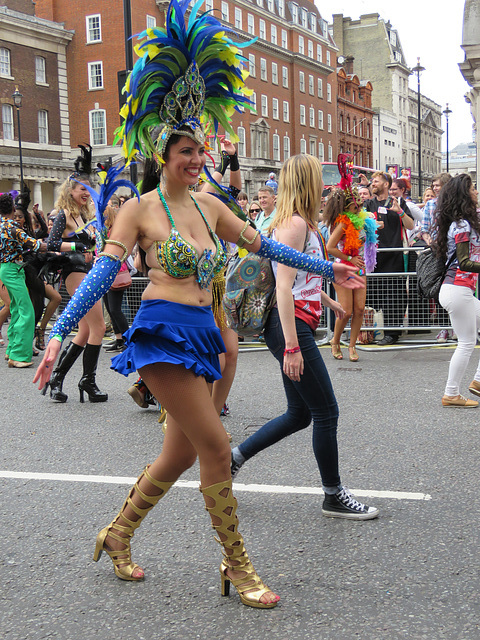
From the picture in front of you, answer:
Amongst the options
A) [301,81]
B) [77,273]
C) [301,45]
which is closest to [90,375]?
[77,273]

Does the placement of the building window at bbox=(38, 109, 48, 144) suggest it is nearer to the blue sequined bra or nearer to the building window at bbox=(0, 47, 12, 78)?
the building window at bbox=(0, 47, 12, 78)

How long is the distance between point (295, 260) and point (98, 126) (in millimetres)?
45624

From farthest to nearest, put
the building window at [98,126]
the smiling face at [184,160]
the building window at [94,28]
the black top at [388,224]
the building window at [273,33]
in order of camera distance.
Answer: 1. the building window at [273,33]
2. the building window at [98,126]
3. the building window at [94,28]
4. the black top at [388,224]
5. the smiling face at [184,160]

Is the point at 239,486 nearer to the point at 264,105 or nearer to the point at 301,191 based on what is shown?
the point at 301,191

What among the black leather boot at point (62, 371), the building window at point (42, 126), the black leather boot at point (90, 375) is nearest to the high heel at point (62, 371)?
the black leather boot at point (62, 371)

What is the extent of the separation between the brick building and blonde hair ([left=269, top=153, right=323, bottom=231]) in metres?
38.5

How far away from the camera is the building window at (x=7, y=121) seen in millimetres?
41781

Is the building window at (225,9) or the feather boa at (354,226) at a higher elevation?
the building window at (225,9)

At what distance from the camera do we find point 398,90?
93812 millimetres

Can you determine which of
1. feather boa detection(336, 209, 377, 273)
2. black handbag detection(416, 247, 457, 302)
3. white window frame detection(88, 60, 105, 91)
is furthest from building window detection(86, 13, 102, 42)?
black handbag detection(416, 247, 457, 302)

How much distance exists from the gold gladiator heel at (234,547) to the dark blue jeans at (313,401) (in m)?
0.99

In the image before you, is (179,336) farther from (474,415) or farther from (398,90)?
(398,90)

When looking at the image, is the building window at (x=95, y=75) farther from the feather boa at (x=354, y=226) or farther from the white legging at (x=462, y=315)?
the white legging at (x=462, y=315)

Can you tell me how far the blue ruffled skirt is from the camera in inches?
118
